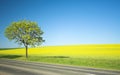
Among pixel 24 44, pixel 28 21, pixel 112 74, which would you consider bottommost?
pixel 112 74

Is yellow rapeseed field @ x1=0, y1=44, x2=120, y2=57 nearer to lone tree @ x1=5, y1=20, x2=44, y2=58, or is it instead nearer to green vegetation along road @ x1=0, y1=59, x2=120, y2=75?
lone tree @ x1=5, y1=20, x2=44, y2=58

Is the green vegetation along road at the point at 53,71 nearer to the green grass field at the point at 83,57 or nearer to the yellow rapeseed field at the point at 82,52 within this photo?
the green grass field at the point at 83,57

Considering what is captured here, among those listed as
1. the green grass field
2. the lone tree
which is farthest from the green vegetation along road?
the lone tree

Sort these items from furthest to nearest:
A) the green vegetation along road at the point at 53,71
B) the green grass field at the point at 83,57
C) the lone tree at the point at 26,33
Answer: the lone tree at the point at 26,33 < the green grass field at the point at 83,57 < the green vegetation along road at the point at 53,71

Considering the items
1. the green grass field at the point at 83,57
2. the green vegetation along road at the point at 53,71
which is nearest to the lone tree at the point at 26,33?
the green grass field at the point at 83,57

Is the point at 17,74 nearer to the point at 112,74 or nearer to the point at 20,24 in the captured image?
the point at 112,74

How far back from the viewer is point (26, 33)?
2026 inches

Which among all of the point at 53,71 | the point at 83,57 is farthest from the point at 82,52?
the point at 53,71

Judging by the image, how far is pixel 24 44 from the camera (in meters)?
51.9

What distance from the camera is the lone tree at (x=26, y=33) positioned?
166 ft

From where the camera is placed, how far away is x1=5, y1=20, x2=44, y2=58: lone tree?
5072 cm

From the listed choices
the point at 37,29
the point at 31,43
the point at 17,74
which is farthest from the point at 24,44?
the point at 17,74

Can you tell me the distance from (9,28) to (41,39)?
9928 mm

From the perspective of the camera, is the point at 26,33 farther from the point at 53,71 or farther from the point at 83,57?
the point at 53,71
